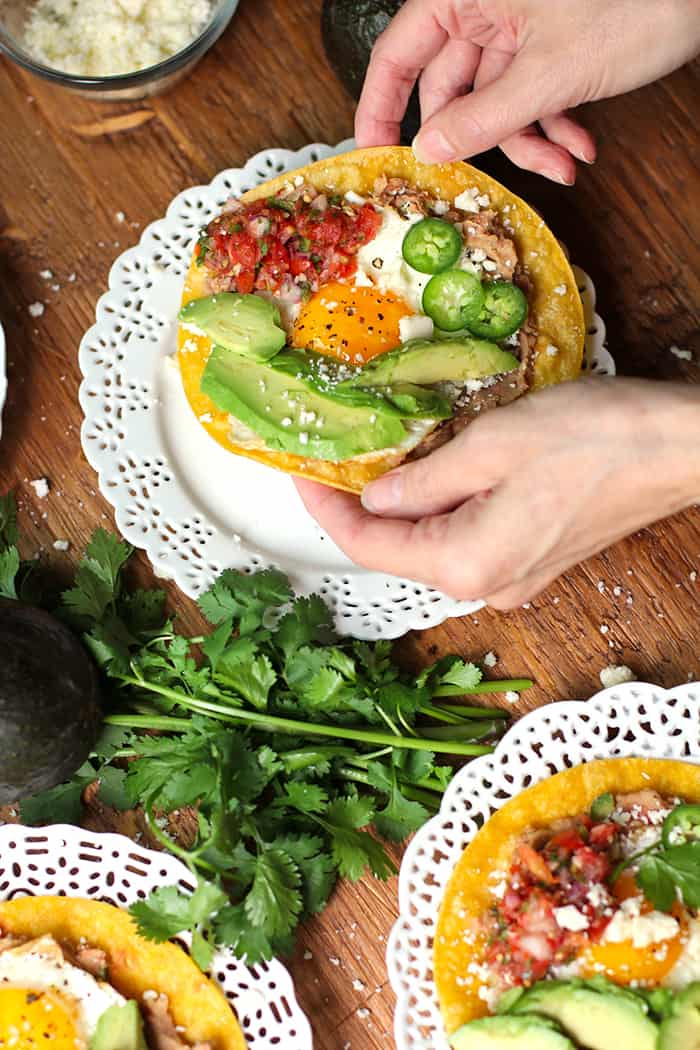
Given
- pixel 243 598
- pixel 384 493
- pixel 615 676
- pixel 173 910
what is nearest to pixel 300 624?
pixel 243 598

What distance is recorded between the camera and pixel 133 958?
9.66 ft

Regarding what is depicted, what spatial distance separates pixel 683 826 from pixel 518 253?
1509mm

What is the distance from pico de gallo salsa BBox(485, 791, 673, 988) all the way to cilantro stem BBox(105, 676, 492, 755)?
304 mm

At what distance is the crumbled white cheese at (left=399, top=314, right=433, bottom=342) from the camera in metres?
2.89

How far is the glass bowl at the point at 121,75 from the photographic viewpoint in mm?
3213

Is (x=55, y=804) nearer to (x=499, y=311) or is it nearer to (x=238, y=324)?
(x=238, y=324)

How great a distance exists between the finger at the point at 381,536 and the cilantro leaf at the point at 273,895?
761 mm

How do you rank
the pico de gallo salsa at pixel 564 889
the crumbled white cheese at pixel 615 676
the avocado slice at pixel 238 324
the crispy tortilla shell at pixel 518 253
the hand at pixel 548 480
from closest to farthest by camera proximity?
the hand at pixel 548 480 < the pico de gallo salsa at pixel 564 889 < the avocado slice at pixel 238 324 < the crispy tortilla shell at pixel 518 253 < the crumbled white cheese at pixel 615 676

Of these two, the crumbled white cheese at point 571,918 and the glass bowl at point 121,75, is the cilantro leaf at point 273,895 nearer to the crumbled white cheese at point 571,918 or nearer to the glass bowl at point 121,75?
the crumbled white cheese at point 571,918

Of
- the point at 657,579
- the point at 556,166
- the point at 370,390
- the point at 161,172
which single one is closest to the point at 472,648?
the point at 657,579

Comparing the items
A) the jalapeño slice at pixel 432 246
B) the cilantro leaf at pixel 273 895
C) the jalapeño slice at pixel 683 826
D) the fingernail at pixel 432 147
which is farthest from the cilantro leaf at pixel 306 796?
the fingernail at pixel 432 147

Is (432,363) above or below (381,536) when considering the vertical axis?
above

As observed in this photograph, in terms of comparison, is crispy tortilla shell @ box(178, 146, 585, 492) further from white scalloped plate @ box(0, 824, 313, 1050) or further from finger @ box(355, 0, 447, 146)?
white scalloped plate @ box(0, 824, 313, 1050)

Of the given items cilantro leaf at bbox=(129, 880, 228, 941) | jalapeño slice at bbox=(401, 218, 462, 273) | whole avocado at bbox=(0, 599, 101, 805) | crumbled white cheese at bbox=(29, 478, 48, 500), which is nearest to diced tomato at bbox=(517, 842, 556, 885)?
cilantro leaf at bbox=(129, 880, 228, 941)
